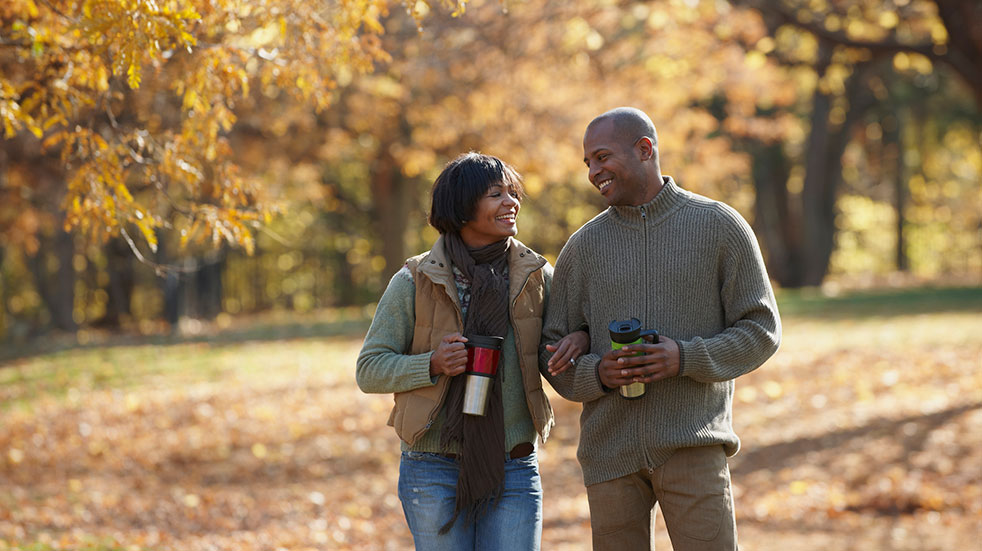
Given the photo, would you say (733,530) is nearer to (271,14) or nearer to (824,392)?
(271,14)

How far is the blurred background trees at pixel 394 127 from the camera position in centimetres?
456

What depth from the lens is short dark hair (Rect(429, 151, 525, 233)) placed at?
11.2ft

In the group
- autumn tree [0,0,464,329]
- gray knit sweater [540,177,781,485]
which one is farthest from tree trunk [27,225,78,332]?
gray knit sweater [540,177,781,485]

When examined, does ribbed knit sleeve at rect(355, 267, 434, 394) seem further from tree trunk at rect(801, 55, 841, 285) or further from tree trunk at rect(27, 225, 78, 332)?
tree trunk at rect(801, 55, 841, 285)

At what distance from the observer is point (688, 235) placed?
10.9ft

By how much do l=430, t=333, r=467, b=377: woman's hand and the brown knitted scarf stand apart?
9cm

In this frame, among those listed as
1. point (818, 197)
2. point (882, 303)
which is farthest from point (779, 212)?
point (882, 303)

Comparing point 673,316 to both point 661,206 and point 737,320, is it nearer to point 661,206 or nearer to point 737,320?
point 737,320

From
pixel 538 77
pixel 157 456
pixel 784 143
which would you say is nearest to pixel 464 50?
pixel 538 77

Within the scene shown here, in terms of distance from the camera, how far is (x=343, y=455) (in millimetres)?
9844

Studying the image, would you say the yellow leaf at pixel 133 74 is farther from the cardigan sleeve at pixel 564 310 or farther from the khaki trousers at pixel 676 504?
the khaki trousers at pixel 676 504

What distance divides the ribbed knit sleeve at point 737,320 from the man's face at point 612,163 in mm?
304

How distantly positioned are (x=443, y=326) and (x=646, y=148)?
910mm

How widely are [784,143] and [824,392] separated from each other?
19.4 m
